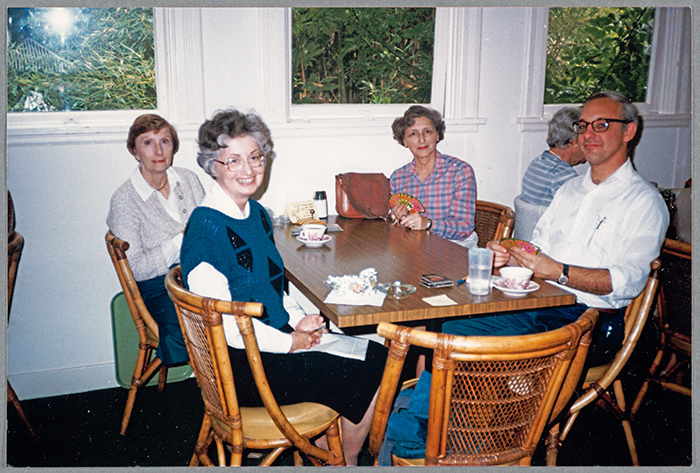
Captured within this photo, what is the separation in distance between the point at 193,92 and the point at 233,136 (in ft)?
3.53

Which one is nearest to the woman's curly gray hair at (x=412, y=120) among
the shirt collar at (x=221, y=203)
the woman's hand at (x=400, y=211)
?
the woman's hand at (x=400, y=211)

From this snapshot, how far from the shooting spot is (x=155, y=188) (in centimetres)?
282

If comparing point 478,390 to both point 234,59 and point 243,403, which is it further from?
point 234,59

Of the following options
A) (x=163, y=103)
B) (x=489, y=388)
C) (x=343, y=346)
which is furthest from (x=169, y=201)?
(x=489, y=388)

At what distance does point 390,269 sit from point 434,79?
1.56m

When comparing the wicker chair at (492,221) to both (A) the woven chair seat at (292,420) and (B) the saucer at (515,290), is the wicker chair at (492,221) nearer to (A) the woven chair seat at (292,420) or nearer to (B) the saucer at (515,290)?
(B) the saucer at (515,290)

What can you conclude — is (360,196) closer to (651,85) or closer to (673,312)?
(673,312)

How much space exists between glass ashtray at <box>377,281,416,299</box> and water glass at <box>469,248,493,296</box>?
20 cm

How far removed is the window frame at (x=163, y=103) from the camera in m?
2.63

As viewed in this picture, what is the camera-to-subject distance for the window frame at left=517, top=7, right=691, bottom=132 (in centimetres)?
323

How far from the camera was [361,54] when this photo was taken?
3092 mm

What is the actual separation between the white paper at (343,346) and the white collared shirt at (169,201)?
106 cm

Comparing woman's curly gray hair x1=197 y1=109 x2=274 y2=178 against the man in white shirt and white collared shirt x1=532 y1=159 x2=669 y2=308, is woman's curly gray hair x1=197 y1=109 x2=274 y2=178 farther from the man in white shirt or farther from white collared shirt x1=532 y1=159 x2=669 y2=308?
white collared shirt x1=532 y1=159 x2=669 y2=308

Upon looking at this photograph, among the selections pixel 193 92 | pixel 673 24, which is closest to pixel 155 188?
pixel 193 92
